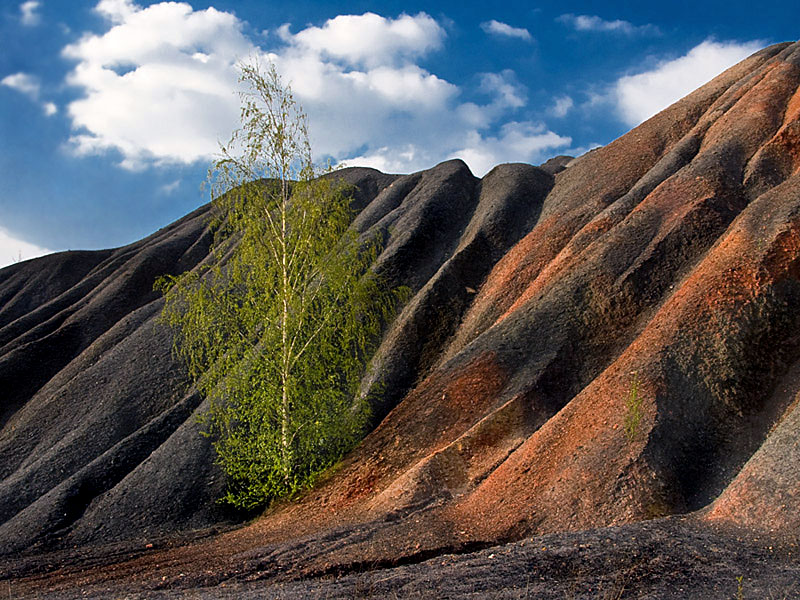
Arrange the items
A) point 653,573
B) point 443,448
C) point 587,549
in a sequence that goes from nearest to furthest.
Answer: point 653,573 → point 587,549 → point 443,448

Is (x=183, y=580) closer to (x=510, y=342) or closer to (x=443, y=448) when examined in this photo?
(x=443, y=448)

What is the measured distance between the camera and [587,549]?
395 inches

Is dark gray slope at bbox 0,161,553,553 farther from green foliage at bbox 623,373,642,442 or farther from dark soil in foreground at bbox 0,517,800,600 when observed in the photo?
green foliage at bbox 623,373,642,442

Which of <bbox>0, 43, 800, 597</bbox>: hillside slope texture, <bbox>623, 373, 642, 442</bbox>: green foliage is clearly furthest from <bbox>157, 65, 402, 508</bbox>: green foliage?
<bbox>623, 373, 642, 442</bbox>: green foliage

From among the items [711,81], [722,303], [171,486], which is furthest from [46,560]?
[711,81]

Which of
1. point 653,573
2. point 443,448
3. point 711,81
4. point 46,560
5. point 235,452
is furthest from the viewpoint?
point 711,81

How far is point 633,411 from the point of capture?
1541 centimetres

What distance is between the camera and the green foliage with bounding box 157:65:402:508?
1802 cm

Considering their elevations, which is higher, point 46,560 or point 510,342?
point 510,342

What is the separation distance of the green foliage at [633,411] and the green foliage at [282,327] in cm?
733

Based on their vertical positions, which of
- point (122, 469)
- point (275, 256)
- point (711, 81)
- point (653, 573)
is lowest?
point (653, 573)

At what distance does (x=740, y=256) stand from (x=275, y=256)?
12967 millimetres

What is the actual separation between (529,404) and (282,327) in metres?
7.18

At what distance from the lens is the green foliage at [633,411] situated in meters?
14.9
